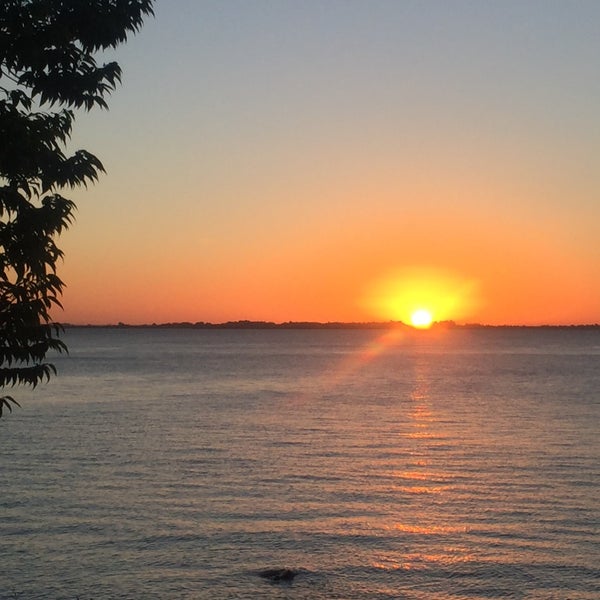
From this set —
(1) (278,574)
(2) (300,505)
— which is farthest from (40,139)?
(2) (300,505)

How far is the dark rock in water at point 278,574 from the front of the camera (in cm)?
1775

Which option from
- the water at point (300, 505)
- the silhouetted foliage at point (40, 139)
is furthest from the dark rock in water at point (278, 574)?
the silhouetted foliage at point (40, 139)

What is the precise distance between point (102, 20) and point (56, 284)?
11.2 ft

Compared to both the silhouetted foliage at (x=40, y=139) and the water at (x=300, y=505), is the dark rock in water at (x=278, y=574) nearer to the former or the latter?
the water at (x=300, y=505)

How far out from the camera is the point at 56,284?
10.6m

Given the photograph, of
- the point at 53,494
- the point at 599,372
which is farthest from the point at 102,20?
the point at 599,372

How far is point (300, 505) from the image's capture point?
80.5 feet

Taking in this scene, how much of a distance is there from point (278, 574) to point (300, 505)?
21.7 ft

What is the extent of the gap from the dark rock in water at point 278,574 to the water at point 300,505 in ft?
0.66

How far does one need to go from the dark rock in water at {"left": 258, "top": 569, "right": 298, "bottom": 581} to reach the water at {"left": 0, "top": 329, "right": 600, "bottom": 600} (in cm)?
20

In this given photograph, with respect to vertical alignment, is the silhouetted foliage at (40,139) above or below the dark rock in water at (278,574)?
above

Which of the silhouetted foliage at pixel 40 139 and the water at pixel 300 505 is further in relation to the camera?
the water at pixel 300 505

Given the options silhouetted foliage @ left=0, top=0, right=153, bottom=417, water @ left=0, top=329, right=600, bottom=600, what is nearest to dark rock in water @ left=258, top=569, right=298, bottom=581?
water @ left=0, top=329, right=600, bottom=600

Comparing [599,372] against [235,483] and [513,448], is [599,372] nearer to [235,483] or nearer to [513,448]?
[513,448]
